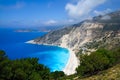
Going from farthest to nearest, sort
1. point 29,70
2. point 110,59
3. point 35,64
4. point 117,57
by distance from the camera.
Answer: point 117,57
point 110,59
point 35,64
point 29,70

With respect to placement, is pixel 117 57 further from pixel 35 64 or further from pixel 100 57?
pixel 35 64

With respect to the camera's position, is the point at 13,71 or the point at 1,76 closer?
the point at 1,76

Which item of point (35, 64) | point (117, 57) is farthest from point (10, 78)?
point (117, 57)

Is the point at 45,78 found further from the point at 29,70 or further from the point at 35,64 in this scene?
the point at 29,70

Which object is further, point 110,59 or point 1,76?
point 110,59

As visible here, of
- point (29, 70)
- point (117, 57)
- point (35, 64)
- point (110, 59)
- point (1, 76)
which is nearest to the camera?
point (1, 76)

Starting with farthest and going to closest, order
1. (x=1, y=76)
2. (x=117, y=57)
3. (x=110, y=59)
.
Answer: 1. (x=117, y=57)
2. (x=110, y=59)
3. (x=1, y=76)

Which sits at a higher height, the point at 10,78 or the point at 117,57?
the point at 117,57

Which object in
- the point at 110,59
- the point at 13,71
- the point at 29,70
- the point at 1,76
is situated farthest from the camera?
the point at 110,59

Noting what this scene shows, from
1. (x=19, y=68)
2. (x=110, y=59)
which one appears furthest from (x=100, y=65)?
(x=19, y=68)
